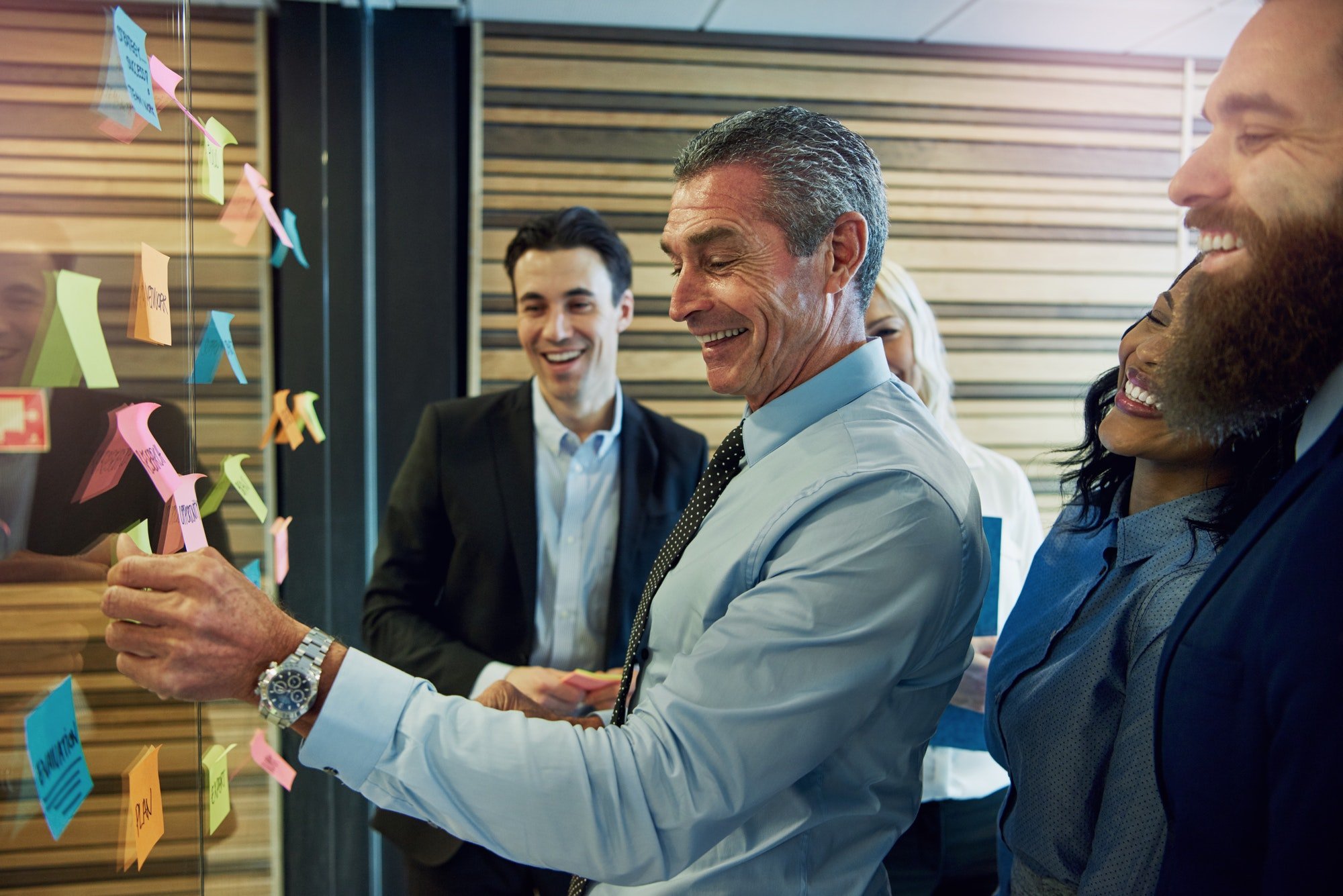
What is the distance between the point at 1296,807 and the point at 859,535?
1.62 ft

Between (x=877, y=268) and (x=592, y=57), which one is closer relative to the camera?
(x=877, y=268)

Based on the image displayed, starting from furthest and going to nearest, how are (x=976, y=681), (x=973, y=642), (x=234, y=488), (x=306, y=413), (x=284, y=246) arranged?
1. (x=306, y=413)
2. (x=284, y=246)
3. (x=973, y=642)
4. (x=976, y=681)
5. (x=234, y=488)

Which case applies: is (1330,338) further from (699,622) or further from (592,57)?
(592,57)

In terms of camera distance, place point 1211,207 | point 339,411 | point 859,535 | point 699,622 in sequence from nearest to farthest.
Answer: point 1211,207 < point 859,535 < point 699,622 < point 339,411

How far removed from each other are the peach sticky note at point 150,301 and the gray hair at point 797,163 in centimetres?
74

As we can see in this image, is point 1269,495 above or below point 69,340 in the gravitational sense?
below

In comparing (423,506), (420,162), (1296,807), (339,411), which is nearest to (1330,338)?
(1296,807)

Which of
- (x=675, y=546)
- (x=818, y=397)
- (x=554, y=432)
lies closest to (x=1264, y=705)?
(x=818, y=397)

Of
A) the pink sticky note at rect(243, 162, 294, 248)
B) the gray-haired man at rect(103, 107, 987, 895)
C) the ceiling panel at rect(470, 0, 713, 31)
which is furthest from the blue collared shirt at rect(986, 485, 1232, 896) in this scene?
the ceiling panel at rect(470, 0, 713, 31)

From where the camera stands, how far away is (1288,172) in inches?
34.3

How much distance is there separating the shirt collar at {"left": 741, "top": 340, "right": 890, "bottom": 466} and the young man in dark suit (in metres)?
1.00

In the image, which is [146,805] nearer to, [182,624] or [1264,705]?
[182,624]

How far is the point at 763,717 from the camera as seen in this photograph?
1.05 m

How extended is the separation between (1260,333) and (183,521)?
4.15 ft
